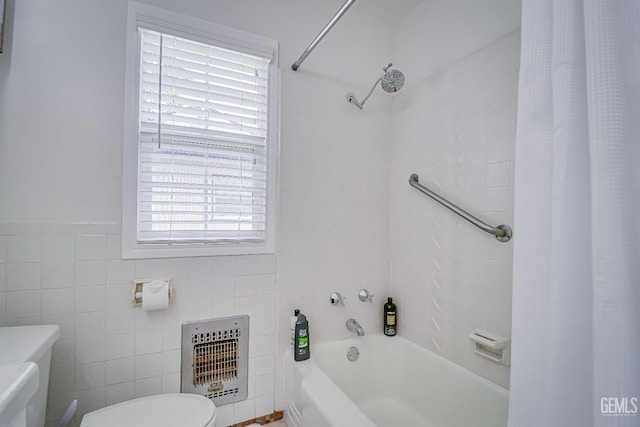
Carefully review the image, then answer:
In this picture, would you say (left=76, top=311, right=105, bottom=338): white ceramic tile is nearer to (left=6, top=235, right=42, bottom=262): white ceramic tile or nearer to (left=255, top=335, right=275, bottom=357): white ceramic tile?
(left=6, top=235, right=42, bottom=262): white ceramic tile

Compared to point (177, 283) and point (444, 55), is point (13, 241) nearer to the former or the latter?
point (177, 283)

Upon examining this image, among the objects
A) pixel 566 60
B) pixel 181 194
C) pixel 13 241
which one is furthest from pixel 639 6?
pixel 13 241

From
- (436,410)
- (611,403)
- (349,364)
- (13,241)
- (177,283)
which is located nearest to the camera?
(611,403)

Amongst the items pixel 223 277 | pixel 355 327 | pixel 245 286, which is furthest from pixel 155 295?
pixel 355 327

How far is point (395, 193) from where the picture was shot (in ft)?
6.31

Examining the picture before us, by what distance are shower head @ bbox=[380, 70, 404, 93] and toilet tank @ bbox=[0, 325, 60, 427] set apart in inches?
71.5

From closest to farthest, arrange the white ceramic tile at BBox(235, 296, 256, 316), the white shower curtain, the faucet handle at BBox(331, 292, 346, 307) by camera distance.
A: the white shower curtain < the white ceramic tile at BBox(235, 296, 256, 316) < the faucet handle at BBox(331, 292, 346, 307)

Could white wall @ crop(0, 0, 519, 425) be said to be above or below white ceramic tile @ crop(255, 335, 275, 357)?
above

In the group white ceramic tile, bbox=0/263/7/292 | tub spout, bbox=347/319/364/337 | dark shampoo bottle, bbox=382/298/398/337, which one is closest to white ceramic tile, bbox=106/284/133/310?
white ceramic tile, bbox=0/263/7/292

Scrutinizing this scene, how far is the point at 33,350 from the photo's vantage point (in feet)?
3.06

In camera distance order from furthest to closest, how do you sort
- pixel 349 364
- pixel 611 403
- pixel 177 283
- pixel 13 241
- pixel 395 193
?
pixel 395 193 < pixel 349 364 < pixel 177 283 < pixel 13 241 < pixel 611 403

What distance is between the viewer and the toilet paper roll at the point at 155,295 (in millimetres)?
1241

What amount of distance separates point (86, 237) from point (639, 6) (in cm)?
183

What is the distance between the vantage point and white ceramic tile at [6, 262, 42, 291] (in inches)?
44.3
